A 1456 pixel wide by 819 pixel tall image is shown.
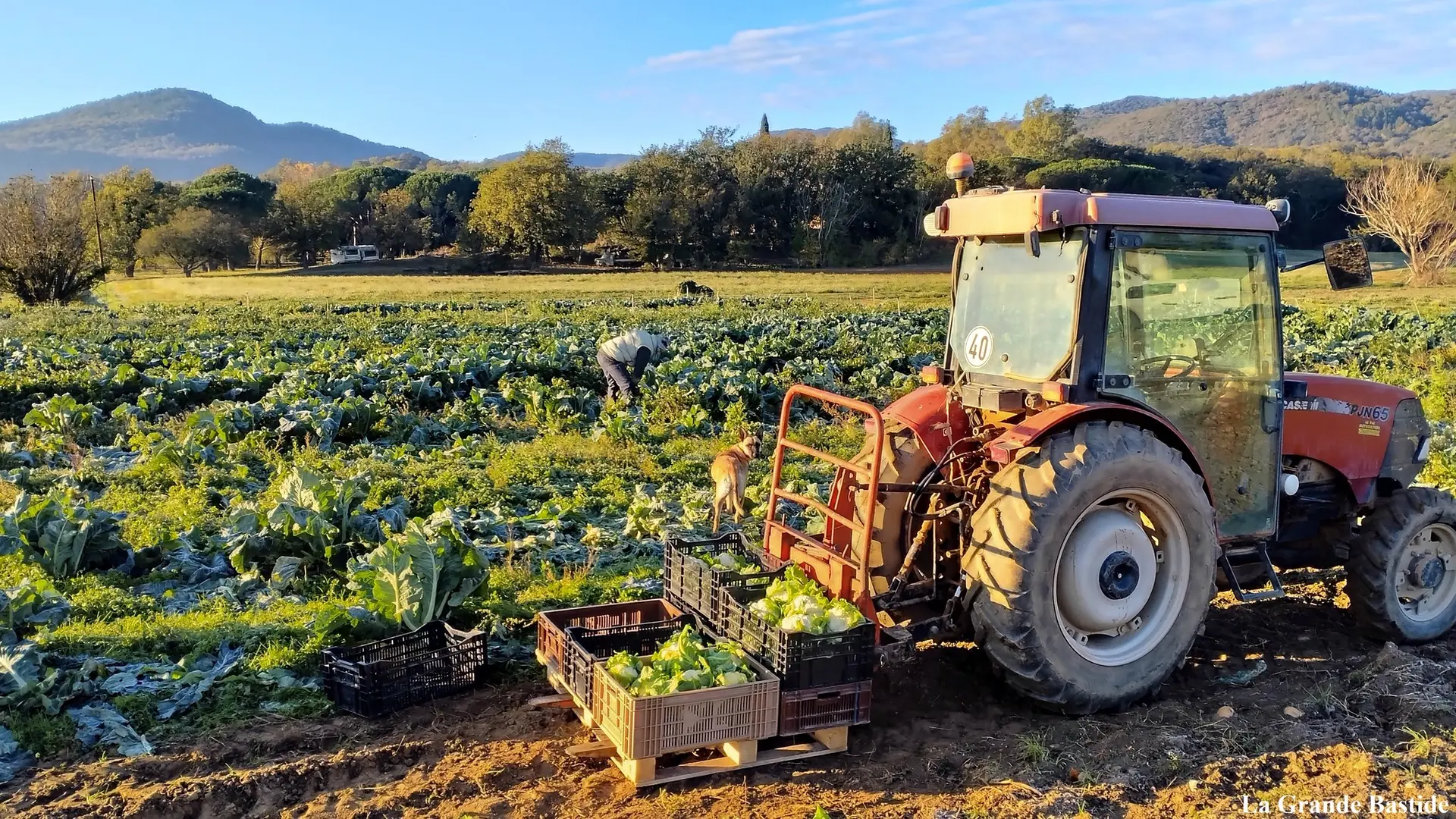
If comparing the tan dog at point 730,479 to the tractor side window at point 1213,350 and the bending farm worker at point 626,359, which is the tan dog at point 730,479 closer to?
the tractor side window at point 1213,350

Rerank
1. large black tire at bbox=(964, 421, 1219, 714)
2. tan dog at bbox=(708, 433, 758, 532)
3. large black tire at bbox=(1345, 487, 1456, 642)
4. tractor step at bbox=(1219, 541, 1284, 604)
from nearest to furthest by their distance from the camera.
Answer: large black tire at bbox=(964, 421, 1219, 714) → tractor step at bbox=(1219, 541, 1284, 604) → large black tire at bbox=(1345, 487, 1456, 642) → tan dog at bbox=(708, 433, 758, 532)

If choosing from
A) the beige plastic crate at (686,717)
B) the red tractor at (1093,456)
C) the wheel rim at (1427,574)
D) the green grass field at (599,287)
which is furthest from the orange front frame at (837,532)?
the green grass field at (599,287)

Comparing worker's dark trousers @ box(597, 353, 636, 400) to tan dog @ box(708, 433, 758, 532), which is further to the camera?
worker's dark trousers @ box(597, 353, 636, 400)

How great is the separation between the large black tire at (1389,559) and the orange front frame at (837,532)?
3.34 meters

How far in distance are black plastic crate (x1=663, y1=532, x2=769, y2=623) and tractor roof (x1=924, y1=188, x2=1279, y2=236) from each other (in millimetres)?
2345

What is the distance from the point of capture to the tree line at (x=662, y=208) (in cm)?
6581

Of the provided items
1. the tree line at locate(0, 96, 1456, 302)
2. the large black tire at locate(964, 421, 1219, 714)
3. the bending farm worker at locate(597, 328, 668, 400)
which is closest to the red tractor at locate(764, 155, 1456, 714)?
the large black tire at locate(964, 421, 1219, 714)

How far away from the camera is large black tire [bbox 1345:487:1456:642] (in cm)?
611

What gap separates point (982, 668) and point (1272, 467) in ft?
6.94

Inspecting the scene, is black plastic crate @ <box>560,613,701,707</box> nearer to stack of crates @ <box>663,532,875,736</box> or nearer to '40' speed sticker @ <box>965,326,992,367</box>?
stack of crates @ <box>663,532,875,736</box>

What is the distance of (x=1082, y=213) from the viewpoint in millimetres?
4945

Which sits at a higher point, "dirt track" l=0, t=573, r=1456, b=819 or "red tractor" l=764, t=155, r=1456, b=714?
"red tractor" l=764, t=155, r=1456, b=714

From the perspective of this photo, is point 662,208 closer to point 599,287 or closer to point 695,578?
point 599,287

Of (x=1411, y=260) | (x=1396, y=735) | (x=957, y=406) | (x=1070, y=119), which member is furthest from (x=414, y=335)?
(x=1070, y=119)
